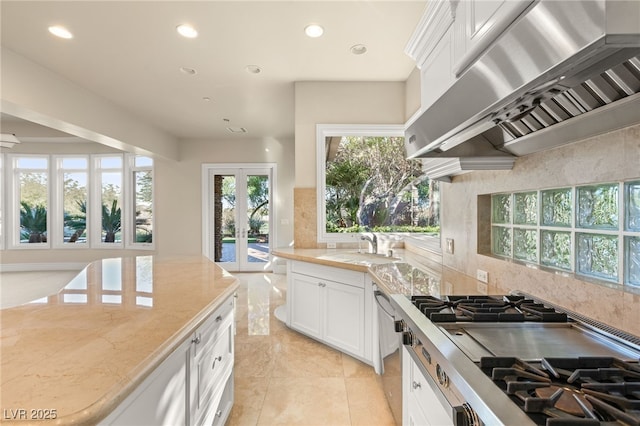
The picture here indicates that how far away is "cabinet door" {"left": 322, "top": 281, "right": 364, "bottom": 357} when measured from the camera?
7.97ft

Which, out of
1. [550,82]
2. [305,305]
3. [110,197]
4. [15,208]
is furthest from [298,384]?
[15,208]

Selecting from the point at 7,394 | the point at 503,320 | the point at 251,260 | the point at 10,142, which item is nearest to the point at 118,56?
the point at 10,142

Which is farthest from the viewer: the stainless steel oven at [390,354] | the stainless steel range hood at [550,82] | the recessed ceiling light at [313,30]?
the recessed ceiling light at [313,30]

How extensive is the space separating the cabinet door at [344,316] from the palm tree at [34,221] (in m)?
7.11

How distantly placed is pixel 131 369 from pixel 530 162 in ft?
5.86

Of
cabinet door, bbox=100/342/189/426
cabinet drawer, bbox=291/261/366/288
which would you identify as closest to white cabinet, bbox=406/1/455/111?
cabinet drawer, bbox=291/261/366/288

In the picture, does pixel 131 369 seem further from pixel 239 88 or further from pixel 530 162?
pixel 239 88

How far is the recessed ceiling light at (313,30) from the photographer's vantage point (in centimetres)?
254

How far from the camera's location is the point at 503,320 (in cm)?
113

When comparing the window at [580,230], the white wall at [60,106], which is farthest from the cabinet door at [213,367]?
the white wall at [60,106]

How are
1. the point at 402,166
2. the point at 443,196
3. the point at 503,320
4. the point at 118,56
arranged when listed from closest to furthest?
the point at 503,320 → the point at 443,196 → the point at 118,56 → the point at 402,166

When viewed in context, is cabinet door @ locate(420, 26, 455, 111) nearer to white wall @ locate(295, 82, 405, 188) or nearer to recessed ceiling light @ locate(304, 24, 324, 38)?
recessed ceiling light @ locate(304, 24, 324, 38)

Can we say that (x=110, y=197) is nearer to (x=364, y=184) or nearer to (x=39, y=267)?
(x=39, y=267)

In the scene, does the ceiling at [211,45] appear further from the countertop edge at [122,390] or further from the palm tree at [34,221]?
the palm tree at [34,221]
